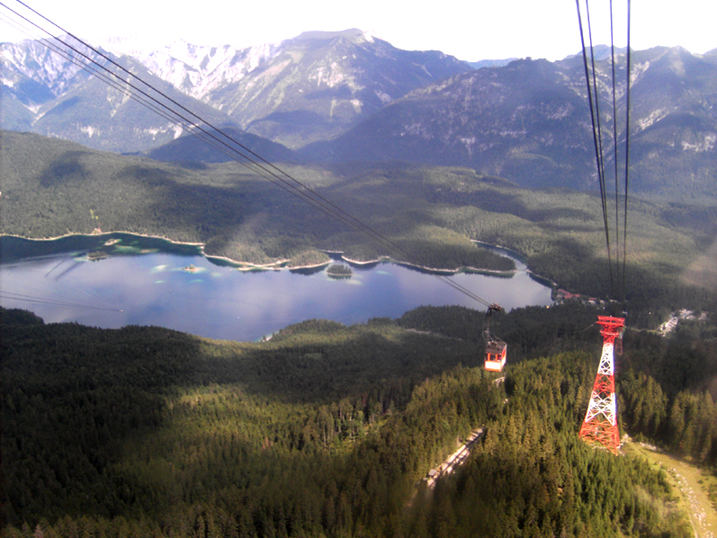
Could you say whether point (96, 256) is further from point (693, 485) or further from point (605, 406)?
point (693, 485)

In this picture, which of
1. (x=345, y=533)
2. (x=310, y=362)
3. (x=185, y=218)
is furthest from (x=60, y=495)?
(x=185, y=218)

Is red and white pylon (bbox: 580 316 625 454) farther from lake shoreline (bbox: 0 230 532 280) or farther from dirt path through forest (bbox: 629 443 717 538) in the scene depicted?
lake shoreline (bbox: 0 230 532 280)

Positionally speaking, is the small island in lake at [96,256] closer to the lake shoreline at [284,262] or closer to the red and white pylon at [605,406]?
the lake shoreline at [284,262]

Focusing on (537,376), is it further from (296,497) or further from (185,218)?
(185,218)

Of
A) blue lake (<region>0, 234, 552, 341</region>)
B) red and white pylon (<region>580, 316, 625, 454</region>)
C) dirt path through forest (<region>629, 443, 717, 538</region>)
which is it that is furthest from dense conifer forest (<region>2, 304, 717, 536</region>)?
blue lake (<region>0, 234, 552, 341</region>)

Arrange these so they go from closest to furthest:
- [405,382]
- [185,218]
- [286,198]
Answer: [405,382], [185,218], [286,198]

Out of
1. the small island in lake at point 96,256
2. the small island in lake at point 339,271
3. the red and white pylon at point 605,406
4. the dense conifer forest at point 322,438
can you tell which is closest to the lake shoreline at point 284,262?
the small island in lake at point 339,271

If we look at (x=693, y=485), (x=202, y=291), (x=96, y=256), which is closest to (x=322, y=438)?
(x=693, y=485)
